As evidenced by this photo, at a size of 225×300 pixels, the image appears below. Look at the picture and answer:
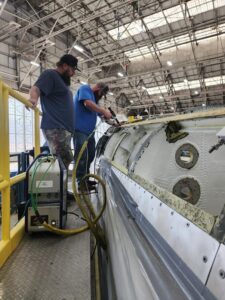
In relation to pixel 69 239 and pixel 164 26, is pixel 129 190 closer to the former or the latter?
pixel 69 239

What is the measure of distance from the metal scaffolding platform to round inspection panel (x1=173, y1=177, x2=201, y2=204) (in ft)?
2.31

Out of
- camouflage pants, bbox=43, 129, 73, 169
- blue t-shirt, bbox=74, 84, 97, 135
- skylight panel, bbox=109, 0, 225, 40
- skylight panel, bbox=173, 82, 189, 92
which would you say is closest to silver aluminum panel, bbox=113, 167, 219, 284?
camouflage pants, bbox=43, 129, 73, 169

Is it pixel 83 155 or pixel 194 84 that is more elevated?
pixel 194 84

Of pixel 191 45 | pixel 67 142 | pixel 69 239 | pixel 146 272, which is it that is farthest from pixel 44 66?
pixel 146 272

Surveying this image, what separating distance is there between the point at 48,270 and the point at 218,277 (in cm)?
103

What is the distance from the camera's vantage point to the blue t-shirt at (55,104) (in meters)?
2.03

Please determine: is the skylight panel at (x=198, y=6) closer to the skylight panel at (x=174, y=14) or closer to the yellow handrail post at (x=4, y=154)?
the skylight panel at (x=174, y=14)

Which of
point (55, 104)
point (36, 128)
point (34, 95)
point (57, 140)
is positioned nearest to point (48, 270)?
point (57, 140)

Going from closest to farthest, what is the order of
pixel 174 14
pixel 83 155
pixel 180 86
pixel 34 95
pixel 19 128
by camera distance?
pixel 34 95
pixel 83 155
pixel 174 14
pixel 19 128
pixel 180 86

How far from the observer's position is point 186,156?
162 centimetres

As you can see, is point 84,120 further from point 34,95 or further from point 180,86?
point 180,86

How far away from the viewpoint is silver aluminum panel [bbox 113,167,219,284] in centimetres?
59

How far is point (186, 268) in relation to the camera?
658 mm

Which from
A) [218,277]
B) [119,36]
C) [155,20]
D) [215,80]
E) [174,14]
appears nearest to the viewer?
[218,277]
